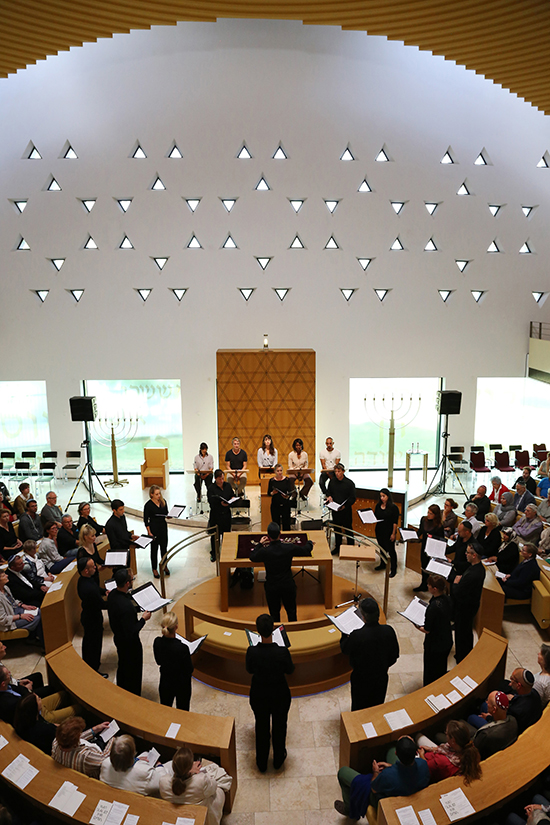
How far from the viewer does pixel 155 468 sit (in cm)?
1302

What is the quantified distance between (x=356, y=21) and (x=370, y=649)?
30.7ft

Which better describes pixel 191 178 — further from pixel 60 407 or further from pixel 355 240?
pixel 60 407

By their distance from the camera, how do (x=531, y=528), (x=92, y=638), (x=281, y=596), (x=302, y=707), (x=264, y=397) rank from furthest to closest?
(x=264, y=397)
(x=531, y=528)
(x=281, y=596)
(x=92, y=638)
(x=302, y=707)

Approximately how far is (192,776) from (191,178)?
11.6 metres

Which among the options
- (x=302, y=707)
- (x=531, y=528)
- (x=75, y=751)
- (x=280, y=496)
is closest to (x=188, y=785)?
(x=75, y=751)

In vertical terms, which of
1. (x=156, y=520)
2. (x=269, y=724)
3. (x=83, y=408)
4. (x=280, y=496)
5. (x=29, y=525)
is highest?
(x=83, y=408)

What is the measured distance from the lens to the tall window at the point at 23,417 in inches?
538

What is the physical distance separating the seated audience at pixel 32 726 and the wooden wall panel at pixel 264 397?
8513mm

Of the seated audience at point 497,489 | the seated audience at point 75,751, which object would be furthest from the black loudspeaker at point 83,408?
the seated audience at point 75,751

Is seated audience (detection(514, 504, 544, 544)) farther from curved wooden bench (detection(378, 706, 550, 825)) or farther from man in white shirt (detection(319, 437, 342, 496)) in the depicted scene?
curved wooden bench (detection(378, 706, 550, 825))

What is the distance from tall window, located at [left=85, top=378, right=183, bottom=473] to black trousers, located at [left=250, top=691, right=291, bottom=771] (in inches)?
364

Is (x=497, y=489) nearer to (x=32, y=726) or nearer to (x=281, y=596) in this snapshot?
(x=281, y=596)

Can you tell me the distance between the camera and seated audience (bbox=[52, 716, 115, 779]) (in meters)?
4.11

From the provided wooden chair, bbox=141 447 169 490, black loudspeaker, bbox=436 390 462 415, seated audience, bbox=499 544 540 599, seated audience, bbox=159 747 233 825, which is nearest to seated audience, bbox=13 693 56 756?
seated audience, bbox=159 747 233 825
